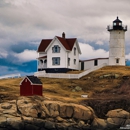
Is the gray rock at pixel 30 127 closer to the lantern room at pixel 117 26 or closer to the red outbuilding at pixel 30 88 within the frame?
the red outbuilding at pixel 30 88

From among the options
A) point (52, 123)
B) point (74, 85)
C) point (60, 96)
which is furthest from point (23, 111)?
point (74, 85)

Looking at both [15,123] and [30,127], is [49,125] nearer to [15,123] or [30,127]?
[30,127]

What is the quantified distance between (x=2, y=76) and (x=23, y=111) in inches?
1273

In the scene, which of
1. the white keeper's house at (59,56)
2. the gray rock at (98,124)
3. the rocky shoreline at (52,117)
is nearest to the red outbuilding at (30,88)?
the rocky shoreline at (52,117)

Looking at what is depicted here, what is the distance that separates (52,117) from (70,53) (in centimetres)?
3502

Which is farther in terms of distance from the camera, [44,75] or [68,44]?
[68,44]

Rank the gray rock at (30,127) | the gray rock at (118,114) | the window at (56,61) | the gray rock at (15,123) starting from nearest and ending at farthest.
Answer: the gray rock at (15,123) < the gray rock at (30,127) < the gray rock at (118,114) < the window at (56,61)

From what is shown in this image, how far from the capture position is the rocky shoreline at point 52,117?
5444cm

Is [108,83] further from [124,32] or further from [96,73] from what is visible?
[124,32]

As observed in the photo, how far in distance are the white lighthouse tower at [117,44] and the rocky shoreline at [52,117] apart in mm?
32229

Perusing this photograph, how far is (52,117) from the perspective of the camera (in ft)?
184

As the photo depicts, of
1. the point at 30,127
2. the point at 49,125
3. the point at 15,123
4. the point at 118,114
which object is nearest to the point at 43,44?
the point at 118,114

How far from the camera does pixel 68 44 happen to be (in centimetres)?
9112

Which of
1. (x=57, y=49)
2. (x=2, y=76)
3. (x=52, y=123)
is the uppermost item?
(x=57, y=49)
